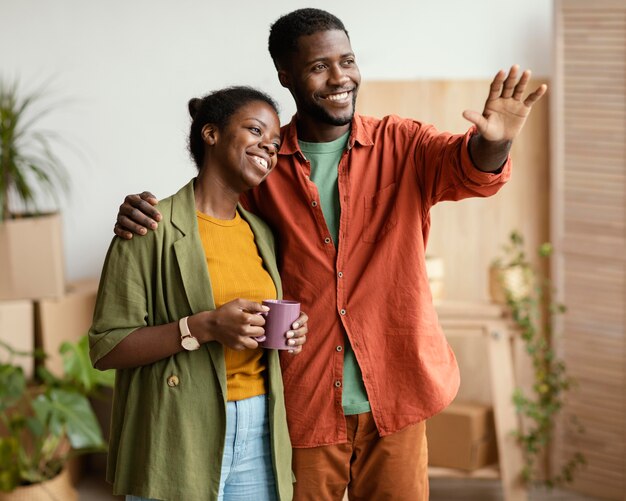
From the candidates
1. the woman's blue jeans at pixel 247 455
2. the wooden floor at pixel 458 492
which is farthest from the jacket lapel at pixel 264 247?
the wooden floor at pixel 458 492

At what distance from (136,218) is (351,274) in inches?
Result: 18.9

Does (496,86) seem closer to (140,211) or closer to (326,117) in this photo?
(326,117)

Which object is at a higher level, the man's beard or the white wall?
the white wall

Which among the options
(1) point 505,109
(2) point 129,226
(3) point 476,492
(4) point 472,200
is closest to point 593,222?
(4) point 472,200

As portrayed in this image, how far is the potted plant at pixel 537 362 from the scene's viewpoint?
11.0 ft

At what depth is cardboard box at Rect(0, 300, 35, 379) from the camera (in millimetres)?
3371

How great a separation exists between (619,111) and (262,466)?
7.68 ft

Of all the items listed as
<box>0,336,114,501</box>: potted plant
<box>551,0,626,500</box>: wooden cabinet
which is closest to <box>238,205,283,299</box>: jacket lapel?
<box>0,336,114,501</box>: potted plant

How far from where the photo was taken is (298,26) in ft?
5.93

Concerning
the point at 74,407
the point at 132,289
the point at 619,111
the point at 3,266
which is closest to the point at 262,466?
the point at 132,289

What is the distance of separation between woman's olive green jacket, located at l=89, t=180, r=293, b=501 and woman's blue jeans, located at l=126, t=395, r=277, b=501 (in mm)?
30

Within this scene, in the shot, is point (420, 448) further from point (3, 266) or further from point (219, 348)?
point (3, 266)

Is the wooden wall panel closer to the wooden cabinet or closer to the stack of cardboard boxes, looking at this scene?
the wooden cabinet

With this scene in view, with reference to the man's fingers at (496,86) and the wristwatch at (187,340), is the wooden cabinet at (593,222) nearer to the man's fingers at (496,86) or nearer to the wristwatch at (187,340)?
the man's fingers at (496,86)
